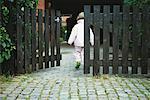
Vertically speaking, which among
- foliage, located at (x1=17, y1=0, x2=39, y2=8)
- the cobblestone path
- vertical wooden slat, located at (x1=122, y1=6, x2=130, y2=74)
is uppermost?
foliage, located at (x1=17, y1=0, x2=39, y2=8)

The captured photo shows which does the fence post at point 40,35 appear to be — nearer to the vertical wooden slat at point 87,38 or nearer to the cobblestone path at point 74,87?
the cobblestone path at point 74,87

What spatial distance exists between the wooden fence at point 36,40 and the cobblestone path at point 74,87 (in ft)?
1.26

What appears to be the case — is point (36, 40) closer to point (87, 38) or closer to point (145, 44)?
point (87, 38)

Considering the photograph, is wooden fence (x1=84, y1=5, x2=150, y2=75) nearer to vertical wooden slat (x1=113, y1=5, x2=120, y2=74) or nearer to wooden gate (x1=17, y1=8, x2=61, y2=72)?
vertical wooden slat (x1=113, y1=5, x2=120, y2=74)

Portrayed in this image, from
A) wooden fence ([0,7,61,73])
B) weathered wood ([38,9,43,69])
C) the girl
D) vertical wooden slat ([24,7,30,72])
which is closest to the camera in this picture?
wooden fence ([0,7,61,73])

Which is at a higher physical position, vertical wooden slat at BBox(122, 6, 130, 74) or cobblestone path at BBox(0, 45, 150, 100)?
vertical wooden slat at BBox(122, 6, 130, 74)

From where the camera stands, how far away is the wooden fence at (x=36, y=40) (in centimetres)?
834

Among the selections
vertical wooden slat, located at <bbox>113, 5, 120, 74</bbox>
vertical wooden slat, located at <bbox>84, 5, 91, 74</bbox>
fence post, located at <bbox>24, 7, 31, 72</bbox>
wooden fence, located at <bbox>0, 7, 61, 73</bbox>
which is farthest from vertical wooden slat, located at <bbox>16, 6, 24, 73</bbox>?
vertical wooden slat, located at <bbox>113, 5, 120, 74</bbox>

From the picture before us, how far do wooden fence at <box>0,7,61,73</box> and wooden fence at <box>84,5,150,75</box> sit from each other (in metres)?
1.37

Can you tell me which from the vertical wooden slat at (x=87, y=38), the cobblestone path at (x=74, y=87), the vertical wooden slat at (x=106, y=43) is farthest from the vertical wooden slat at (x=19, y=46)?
the vertical wooden slat at (x=106, y=43)

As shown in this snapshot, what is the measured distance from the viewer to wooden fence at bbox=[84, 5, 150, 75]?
8.14 m

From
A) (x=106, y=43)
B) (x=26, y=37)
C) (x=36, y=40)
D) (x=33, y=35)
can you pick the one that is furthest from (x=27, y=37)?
(x=106, y=43)

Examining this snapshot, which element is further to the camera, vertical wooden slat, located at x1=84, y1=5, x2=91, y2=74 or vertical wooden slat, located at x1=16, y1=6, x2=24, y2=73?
vertical wooden slat, located at x1=16, y1=6, x2=24, y2=73

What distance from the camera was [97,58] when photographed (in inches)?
322
